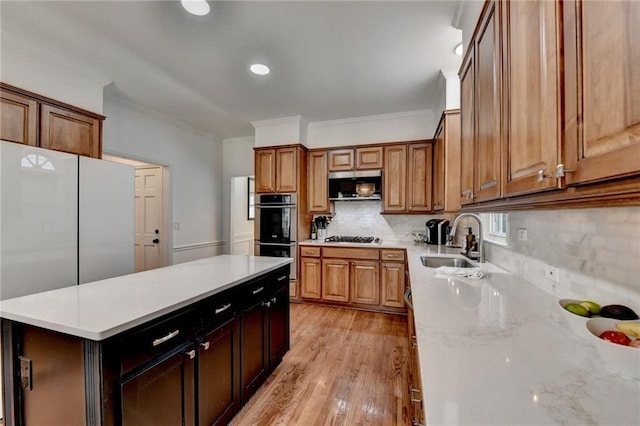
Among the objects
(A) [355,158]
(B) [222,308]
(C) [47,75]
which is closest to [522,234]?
(B) [222,308]

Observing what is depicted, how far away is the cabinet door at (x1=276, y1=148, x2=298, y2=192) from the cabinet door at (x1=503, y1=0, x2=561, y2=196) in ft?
10.1

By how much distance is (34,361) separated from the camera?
1.18 meters

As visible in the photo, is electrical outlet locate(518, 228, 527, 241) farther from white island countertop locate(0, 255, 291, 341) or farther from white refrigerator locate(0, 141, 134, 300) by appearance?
white refrigerator locate(0, 141, 134, 300)

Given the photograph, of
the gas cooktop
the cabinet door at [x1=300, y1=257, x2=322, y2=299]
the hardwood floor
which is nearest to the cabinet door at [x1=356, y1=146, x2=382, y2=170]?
the gas cooktop

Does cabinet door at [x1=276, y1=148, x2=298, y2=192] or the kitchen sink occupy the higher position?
cabinet door at [x1=276, y1=148, x2=298, y2=192]

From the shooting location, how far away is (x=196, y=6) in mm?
1869

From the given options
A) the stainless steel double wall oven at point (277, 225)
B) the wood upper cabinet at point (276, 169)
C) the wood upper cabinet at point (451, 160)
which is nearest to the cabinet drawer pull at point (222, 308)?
the wood upper cabinet at point (451, 160)

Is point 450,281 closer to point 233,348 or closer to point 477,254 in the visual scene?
point 477,254

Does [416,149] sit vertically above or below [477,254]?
above

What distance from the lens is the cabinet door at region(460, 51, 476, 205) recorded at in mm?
1665

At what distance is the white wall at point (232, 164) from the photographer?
16.7ft

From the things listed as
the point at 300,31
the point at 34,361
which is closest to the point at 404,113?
the point at 300,31

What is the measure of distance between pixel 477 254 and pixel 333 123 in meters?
2.78

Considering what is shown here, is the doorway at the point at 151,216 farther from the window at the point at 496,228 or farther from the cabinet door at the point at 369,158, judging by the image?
the window at the point at 496,228
